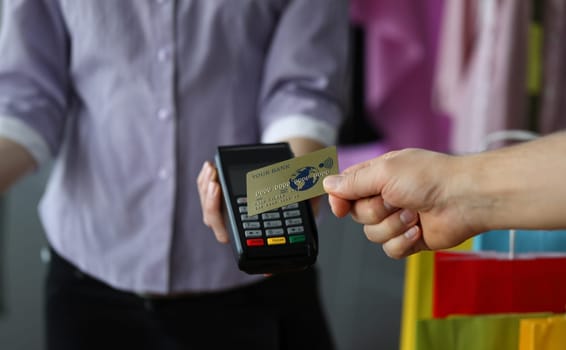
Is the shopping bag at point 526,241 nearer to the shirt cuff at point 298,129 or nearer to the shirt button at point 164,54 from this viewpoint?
the shirt cuff at point 298,129

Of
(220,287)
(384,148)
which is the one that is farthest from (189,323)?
(384,148)

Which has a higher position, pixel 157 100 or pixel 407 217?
pixel 157 100

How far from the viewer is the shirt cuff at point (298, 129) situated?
89cm

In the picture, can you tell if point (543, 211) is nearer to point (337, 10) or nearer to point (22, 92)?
point (337, 10)

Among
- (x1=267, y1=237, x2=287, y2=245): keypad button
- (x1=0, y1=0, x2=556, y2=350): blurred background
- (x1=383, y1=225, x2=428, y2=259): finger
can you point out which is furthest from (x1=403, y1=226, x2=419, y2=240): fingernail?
(x1=0, y1=0, x2=556, y2=350): blurred background

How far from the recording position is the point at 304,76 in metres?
0.92

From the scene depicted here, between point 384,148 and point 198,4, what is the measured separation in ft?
3.00

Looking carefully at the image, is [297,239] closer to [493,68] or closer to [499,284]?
[499,284]

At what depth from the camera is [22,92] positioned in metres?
0.91

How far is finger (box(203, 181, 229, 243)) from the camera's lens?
72 centimetres

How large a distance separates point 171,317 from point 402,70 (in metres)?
0.90

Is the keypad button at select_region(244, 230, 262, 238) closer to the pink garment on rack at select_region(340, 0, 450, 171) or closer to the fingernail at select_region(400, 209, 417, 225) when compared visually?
the fingernail at select_region(400, 209, 417, 225)

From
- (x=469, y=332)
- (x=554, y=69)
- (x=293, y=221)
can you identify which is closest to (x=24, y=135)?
(x=293, y=221)

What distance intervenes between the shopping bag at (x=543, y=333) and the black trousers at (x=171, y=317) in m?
0.37
